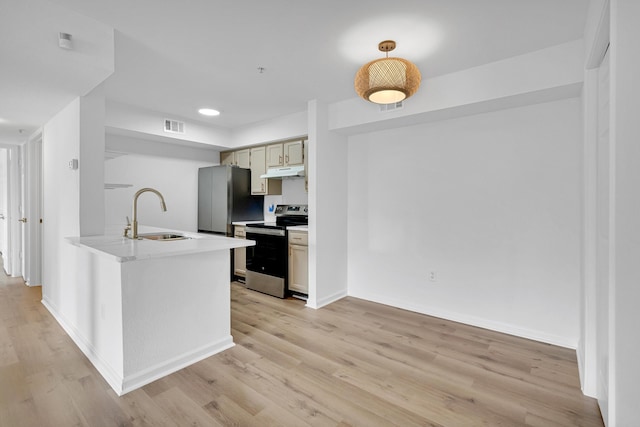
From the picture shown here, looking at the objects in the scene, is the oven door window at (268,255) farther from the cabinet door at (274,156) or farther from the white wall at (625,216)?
the white wall at (625,216)

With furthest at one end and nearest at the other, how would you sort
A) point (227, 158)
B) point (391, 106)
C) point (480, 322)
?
1. point (227, 158)
2. point (391, 106)
3. point (480, 322)

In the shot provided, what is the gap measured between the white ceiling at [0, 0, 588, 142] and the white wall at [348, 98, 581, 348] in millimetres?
755

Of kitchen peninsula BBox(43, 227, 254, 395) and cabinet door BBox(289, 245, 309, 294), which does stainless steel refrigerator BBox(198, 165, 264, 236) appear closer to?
cabinet door BBox(289, 245, 309, 294)

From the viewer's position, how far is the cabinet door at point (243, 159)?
4969 millimetres

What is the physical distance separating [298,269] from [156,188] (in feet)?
8.33

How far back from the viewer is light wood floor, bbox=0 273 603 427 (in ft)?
5.94

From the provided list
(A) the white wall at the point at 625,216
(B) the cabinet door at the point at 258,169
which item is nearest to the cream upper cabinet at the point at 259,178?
(B) the cabinet door at the point at 258,169

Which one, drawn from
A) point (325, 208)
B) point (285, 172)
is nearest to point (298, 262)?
point (325, 208)

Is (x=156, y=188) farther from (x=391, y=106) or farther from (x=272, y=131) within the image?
(x=391, y=106)

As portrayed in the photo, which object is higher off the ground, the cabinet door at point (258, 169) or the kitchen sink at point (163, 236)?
the cabinet door at point (258, 169)

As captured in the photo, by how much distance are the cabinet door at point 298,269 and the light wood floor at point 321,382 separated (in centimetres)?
82

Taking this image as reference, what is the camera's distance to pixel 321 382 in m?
2.17

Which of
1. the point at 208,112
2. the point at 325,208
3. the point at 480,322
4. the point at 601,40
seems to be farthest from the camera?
the point at 208,112

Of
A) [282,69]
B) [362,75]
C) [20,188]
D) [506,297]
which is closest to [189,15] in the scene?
[282,69]
